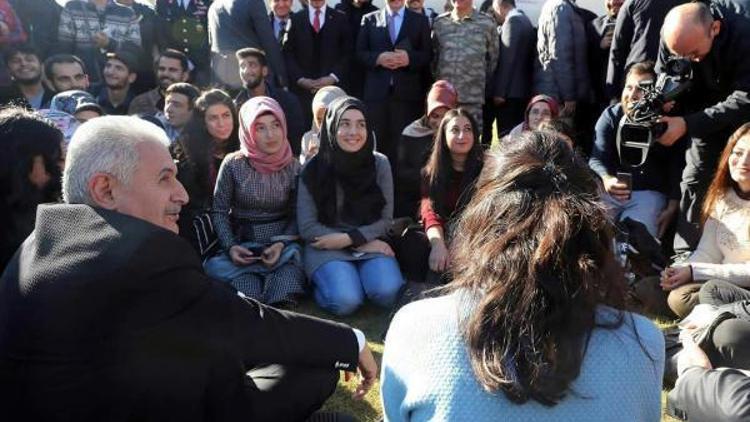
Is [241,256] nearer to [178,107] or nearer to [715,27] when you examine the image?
[178,107]

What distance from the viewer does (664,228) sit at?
13.9ft

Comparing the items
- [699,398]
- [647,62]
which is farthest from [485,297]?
[647,62]

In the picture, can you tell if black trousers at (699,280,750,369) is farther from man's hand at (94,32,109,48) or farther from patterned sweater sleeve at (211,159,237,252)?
man's hand at (94,32,109,48)

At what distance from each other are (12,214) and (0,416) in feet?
3.96

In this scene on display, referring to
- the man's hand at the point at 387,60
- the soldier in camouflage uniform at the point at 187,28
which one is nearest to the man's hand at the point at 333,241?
the man's hand at the point at 387,60

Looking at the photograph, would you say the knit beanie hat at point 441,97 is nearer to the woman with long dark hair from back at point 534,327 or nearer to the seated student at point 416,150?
the seated student at point 416,150

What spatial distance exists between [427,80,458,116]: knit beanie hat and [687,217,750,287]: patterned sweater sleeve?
1963mm

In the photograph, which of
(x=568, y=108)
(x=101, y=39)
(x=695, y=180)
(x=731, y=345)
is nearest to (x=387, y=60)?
(x=568, y=108)

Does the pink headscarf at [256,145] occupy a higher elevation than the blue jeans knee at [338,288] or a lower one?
higher

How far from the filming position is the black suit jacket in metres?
5.56

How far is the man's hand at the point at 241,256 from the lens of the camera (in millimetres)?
3910

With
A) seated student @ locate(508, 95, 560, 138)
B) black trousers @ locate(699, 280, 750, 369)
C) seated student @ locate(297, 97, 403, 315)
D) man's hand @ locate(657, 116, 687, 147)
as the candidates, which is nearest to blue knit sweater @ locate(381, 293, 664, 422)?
black trousers @ locate(699, 280, 750, 369)

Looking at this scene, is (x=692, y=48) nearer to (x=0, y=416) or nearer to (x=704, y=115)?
(x=704, y=115)

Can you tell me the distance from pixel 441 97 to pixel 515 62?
1.18 m
